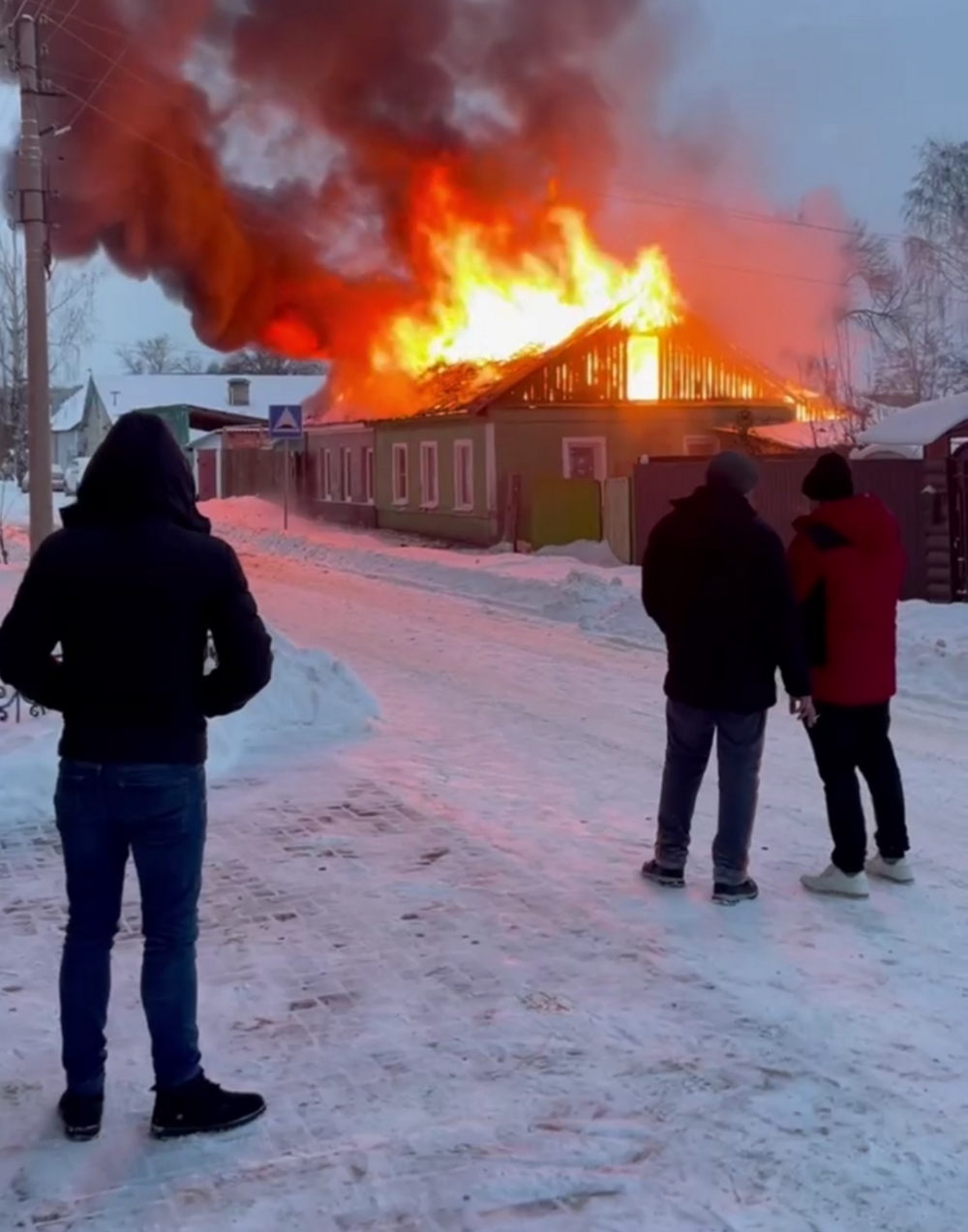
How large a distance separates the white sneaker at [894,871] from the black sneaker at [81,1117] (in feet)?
11.2

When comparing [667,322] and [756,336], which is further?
[756,336]

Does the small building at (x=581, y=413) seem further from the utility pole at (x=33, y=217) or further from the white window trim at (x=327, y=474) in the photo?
the utility pole at (x=33, y=217)

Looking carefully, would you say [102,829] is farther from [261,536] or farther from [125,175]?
[125,175]

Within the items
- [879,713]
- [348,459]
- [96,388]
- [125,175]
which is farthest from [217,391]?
[879,713]

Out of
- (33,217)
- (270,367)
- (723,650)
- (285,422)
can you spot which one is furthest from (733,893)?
(270,367)

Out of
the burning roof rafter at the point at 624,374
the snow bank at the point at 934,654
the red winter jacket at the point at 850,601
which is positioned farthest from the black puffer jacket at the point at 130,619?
the burning roof rafter at the point at 624,374

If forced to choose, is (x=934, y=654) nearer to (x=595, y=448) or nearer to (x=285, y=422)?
(x=595, y=448)

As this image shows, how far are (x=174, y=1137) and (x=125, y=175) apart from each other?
91.9 feet

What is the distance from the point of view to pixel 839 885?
5652 millimetres

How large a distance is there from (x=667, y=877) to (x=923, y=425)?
10.7 m

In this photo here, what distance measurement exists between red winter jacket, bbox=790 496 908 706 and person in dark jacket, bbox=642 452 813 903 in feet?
0.71

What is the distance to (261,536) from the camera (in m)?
29.1

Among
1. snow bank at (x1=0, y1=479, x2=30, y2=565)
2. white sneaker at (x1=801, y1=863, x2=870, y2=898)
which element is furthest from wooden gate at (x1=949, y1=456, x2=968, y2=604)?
snow bank at (x1=0, y1=479, x2=30, y2=565)

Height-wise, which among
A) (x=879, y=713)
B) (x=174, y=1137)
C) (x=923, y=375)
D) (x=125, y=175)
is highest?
(x=125, y=175)
